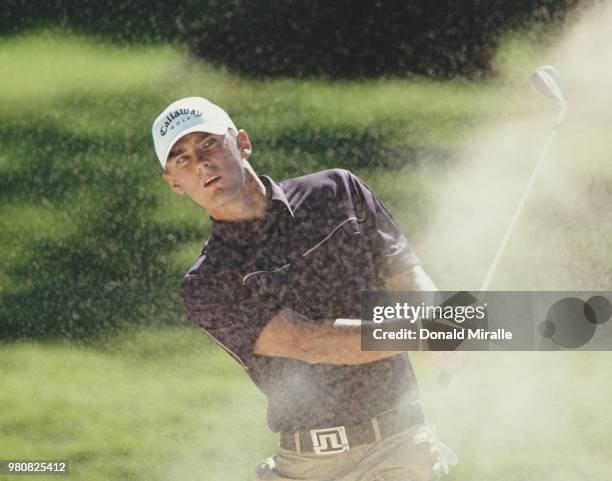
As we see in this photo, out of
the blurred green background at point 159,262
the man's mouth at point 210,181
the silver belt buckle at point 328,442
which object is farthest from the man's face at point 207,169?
the blurred green background at point 159,262

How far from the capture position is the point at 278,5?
6188 mm

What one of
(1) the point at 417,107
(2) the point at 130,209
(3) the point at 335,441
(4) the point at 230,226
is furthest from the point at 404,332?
(1) the point at 417,107

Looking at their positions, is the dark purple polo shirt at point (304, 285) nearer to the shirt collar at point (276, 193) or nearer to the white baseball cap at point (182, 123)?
the shirt collar at point (276, 193)

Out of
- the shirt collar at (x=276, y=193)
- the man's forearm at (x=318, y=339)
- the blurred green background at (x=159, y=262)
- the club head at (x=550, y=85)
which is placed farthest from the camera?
the blurred green background at (x=159, y=262)

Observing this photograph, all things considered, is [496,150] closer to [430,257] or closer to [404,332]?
[430,257]

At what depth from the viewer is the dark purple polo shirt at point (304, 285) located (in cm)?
199

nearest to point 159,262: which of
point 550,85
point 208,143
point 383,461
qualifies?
point 550,85

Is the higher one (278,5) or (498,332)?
(278,5)

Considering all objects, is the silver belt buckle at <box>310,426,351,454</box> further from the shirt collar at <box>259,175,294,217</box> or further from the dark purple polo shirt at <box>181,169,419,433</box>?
the shirt collar at <box>259,175,294,217</box>

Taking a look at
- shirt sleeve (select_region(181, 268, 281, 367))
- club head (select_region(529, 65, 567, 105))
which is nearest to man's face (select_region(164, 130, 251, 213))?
shirt sleeve (select_region(181, 268, 281, 367))

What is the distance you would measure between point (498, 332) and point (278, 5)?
4159mm

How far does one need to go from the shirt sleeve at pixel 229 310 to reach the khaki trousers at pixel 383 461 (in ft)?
0.75

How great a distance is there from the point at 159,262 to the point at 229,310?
7.92 ft

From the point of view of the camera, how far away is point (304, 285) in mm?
2020
